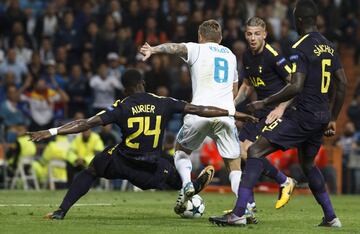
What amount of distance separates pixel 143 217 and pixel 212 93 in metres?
1.81

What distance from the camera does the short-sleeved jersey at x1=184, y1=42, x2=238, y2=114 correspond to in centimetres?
1298

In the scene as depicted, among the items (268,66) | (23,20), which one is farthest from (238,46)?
(268,66)

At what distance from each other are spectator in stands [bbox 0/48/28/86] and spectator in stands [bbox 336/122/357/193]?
810 cm

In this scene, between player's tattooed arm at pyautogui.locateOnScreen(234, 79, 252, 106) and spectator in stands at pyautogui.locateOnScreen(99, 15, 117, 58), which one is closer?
player's tattooed arm at pyautogui.locateOnScreen(234, 79, 252, 106)

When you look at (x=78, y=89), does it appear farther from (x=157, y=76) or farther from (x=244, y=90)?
(x=244, y=90)

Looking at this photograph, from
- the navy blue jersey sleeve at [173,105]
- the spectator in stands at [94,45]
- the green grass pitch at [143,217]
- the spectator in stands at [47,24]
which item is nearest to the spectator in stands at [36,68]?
the spectator in stands at [94,45]

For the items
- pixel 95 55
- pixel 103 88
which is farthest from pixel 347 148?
pixel 95 55

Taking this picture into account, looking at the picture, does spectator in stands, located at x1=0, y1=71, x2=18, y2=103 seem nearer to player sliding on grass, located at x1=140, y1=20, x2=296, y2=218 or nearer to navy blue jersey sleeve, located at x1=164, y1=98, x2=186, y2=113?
player sliding on grass, located at x1=140, y1=20, x2=296, y2=218

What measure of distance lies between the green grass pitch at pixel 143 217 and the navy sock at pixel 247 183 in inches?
9.2

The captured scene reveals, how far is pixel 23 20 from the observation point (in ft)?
90.8

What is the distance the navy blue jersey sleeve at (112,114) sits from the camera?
12.0 metres

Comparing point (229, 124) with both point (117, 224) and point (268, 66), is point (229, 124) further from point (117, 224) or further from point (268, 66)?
point (117, 224)

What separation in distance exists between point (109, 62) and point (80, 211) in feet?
40.9

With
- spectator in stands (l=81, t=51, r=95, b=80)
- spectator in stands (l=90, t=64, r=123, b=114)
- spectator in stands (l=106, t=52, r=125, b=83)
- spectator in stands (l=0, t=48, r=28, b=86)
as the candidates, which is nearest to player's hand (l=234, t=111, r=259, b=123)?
spectator in stands (l=90, t=64, r=123, b=114)
